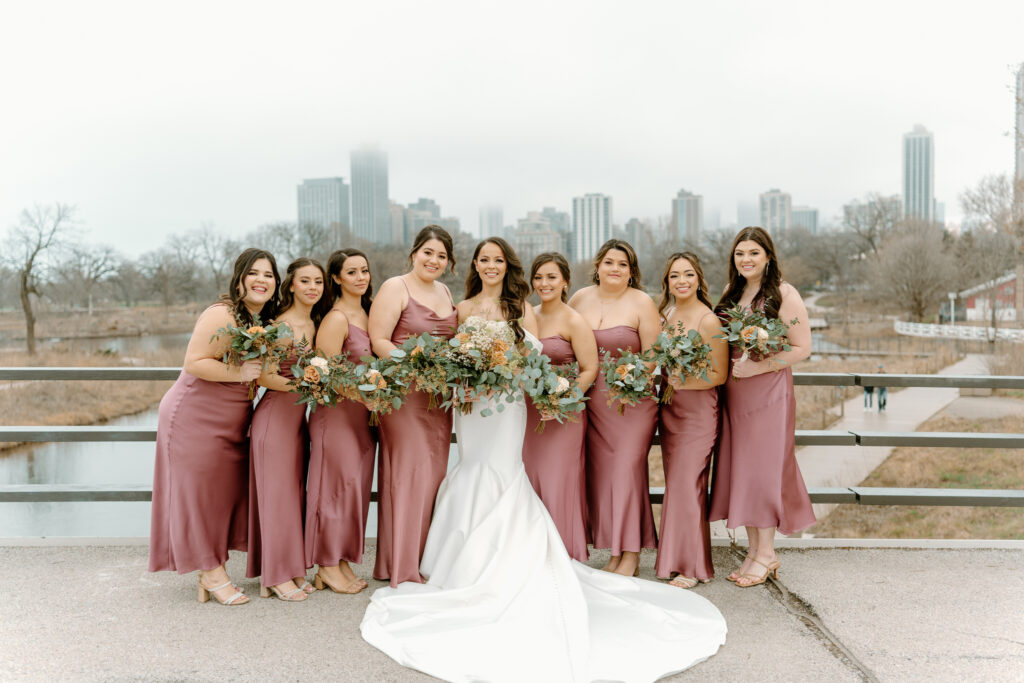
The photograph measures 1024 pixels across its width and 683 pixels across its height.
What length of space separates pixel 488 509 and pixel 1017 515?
61.3 feet

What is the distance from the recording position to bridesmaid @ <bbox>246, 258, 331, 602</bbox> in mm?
4840

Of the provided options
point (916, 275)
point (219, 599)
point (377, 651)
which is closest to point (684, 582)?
point (377, 651)

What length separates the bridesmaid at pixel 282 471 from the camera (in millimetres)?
4840

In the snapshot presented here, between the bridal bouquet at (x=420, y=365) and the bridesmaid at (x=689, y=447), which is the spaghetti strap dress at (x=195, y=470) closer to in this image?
the bridal bouquet at (x=420, y=365)

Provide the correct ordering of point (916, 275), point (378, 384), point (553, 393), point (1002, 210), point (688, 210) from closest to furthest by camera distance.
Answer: point (378, 384) → point (553, 393) → point (1002, 210) → point (916, 275) → point (688, 210)

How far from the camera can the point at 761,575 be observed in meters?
5.20

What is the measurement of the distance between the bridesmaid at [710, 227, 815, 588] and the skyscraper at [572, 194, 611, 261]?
113 metres

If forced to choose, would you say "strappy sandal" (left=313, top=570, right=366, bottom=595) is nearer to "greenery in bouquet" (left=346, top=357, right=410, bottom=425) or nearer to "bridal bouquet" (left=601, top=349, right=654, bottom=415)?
"greenery in bouquet" (left=346, top=357, right=410, bottom=425)

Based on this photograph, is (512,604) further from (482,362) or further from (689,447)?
(689,447)

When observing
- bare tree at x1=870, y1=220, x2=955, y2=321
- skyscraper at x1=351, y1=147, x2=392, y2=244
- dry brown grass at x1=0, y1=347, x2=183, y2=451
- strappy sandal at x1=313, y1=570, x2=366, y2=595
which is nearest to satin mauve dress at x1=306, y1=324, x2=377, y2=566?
strappy sandal at x1=313, y1=570, x2=366, y2=595

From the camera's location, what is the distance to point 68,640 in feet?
14.3

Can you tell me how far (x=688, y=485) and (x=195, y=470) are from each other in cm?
318

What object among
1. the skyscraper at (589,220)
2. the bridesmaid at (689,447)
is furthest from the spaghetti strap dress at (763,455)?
the skyscraper at (589,220)

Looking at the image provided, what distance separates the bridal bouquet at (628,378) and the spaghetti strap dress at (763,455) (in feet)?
2.30
